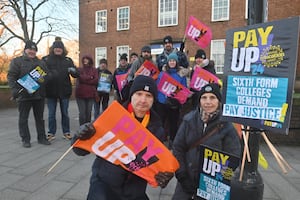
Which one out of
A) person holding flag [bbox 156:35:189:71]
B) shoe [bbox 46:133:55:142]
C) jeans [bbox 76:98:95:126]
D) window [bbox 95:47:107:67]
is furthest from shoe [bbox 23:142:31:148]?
window [bbox 95:47:107:67]

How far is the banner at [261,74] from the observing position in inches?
71.6

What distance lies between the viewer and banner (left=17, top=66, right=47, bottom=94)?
5531 mm

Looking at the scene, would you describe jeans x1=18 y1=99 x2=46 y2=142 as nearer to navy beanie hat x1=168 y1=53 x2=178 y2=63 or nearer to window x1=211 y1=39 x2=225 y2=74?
navy beanie hat x1=168 y1=53 x2=178 y2=63

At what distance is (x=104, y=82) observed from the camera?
7.95 metres

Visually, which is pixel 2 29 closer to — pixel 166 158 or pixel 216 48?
pixel 216 48

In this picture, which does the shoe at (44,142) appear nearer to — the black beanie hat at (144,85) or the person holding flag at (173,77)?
the person holding flag at (173,77)

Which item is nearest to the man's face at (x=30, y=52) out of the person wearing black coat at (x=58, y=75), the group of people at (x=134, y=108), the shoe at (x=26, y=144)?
the group of people at (x=134, y=108)

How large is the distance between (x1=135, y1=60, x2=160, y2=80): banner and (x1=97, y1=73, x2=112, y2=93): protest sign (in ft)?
7.19

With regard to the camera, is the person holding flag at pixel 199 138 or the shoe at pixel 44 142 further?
the shoe at pixel 44 142

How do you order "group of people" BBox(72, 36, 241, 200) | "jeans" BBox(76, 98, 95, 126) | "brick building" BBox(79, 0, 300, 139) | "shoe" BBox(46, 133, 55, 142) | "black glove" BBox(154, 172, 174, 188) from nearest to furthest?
1. "black glove" BBox(154, 172, 174, 188)
2. "group of people" BBox(72, 36, 241, 200)
3. "shoe" BBox(46, 133, 55, 142)
4. "jeans" BBox(76, 98, 95, 126)
5. "brick building" BBox(79, 0, 300, 139)

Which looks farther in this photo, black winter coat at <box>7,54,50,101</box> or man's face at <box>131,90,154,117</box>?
black winter coat at <box>7,54,50,101</box>

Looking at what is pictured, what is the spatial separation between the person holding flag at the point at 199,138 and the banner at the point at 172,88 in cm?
275

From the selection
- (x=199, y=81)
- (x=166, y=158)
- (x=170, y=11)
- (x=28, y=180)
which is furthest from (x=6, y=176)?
(x=170, y=11)

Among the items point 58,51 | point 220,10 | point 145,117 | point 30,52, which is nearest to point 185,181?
point 145,117
